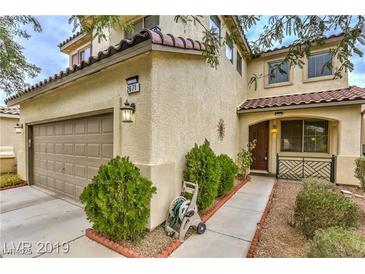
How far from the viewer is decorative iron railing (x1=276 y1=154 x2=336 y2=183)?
27.3 ft

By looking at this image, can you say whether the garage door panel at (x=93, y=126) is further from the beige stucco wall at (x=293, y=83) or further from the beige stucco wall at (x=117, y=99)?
the beige stucco wall at (x=293, y=83)

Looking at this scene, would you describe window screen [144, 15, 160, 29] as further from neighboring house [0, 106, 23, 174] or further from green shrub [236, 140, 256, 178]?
neighboring house [0, 106, 23, 174]

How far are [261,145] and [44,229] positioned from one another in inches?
374

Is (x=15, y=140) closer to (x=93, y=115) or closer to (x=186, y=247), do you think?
(x=93, y=115)

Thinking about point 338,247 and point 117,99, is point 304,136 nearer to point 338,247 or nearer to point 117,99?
point 338,247

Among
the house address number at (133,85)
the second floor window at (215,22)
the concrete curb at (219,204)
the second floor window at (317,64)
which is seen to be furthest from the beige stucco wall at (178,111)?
the second floor window at (317,64)

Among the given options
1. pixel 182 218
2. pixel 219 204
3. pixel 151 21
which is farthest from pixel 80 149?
pixel 151 21

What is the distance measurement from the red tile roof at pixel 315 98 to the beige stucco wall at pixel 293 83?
308 mm

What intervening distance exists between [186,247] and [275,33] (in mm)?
3693

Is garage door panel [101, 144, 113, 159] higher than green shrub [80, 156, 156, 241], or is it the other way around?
garage door panel [101, 144, 113, 159]

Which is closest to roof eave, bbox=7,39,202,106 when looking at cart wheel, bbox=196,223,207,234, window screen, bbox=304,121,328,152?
cart wheel, bbox=196,223,207,234

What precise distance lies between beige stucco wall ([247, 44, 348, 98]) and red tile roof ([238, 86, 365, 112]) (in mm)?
308

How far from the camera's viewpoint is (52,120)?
20.4ft
